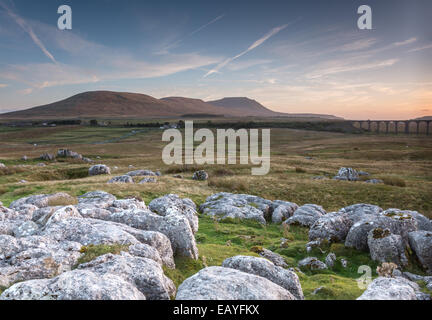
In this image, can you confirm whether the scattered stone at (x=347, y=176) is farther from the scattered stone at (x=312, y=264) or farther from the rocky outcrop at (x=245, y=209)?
the scattered stone at (x=312, y=264)

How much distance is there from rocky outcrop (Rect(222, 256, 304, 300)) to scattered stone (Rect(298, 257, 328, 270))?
18.0 ft

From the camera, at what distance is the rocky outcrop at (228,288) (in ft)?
24.1

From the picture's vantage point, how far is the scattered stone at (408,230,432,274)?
14412mm

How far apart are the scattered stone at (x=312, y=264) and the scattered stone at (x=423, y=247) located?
4.94 meters

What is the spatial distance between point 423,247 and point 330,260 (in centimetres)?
473

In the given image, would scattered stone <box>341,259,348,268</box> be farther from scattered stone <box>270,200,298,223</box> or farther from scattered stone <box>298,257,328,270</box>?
scattered stone <box>270,200,298,223</box>

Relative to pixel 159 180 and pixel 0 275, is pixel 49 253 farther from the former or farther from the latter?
pixel 159 180

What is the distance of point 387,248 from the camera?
48.2ft

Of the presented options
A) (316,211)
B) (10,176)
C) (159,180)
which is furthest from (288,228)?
(10,176)

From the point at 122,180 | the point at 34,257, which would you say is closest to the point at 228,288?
the point at 34,257

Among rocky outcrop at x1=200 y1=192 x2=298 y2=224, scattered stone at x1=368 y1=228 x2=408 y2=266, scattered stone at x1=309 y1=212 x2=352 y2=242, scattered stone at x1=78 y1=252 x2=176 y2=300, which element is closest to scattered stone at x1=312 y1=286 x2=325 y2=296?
scattered stone at x1=78 y1=252 x2=176 y2=300
